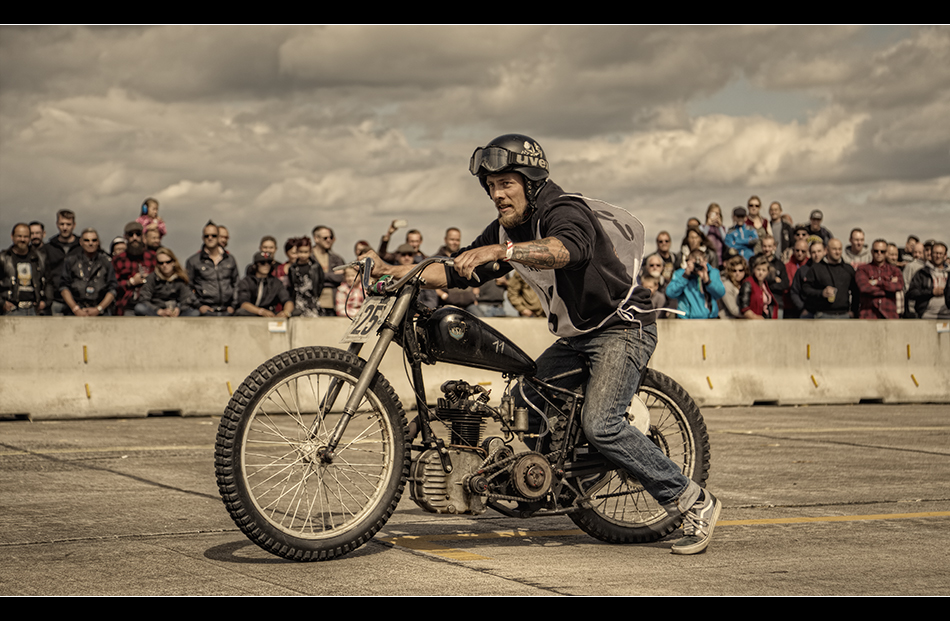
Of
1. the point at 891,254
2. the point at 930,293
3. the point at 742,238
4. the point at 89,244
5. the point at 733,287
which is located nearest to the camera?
the point at 89,244

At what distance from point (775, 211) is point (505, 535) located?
566 inches

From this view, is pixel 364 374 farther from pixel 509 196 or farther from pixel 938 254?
pixel 938 254

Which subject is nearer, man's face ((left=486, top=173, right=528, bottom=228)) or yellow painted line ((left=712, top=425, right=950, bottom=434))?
man's face ((left=486, top=173, right=528, bottom=228))

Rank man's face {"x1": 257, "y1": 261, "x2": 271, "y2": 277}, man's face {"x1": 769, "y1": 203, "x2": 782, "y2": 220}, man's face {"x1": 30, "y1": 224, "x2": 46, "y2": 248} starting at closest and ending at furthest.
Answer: man's face {"x1": 30, "y1": 224, "x2": 46, "y2": 248} < man's face {"x1": 257, "y1": 261, "x2": 271, "y2": 277} < man's face {"x1": 769, "y1": 203, "x2": 782, "y2": 220}

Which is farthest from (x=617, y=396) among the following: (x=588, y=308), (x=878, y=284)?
(x=878, y=284)

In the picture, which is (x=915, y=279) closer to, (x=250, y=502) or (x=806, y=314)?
(x=806, y=314)

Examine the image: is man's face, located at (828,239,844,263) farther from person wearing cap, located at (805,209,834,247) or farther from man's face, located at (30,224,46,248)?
man's face, located at (30,224,46,248)

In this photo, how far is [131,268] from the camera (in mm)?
15266

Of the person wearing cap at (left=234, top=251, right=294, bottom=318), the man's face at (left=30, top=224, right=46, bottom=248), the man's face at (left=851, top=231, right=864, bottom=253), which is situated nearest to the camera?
the person wearing cap at (left=234, top=251, right=294, bottom=318)

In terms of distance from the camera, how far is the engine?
18.0ft

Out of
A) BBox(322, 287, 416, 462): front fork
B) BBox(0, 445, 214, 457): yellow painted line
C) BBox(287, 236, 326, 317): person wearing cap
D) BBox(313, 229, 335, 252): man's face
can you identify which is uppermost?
BBox(313, 229, 335, 252): man's face

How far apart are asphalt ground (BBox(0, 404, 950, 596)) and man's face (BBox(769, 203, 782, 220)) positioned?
33.2 ft

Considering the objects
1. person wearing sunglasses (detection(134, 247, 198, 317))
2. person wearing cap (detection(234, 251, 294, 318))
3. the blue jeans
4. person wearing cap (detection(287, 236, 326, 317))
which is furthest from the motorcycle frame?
person wearing cap (detection(287, 236, 326, 317))

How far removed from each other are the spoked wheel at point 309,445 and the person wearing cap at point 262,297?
951 centimetres
